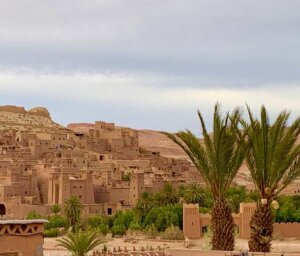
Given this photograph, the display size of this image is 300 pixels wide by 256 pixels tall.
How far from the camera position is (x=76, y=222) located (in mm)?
41844

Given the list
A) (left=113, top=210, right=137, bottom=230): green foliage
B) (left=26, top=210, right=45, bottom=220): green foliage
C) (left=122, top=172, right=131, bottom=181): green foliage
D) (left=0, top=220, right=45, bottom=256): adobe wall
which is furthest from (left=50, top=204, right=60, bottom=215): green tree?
(left=0, top=220, right=45, bottom=256): adobe wall

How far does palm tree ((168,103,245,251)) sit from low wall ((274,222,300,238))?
2018 cm

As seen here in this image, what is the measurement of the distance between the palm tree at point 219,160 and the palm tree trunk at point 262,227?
0.48m

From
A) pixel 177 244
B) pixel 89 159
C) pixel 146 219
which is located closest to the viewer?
pixel 177 244

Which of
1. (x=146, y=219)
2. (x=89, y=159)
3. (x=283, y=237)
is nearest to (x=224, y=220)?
(x=283, y=237)

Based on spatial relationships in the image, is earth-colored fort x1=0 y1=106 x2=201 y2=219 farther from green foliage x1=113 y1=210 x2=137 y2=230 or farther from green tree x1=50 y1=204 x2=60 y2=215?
green foliage x1=113 y1=210 x2=137 y2=230

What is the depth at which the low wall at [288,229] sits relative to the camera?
3528cm

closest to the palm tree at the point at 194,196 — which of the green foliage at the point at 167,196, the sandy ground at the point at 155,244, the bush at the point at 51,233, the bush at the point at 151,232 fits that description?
the green foliage at the point at 167,196

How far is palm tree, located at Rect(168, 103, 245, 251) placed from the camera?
49.9 feet

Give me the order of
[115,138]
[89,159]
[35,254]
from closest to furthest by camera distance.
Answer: [35,254], [89,159], [115,138]

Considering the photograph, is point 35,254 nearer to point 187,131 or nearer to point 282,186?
point 187,131

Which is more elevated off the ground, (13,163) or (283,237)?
(13,163)

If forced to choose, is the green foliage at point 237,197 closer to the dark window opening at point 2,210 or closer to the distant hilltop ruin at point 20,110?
the dark window opening at point 2,210

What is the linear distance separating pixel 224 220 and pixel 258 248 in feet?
2.81
